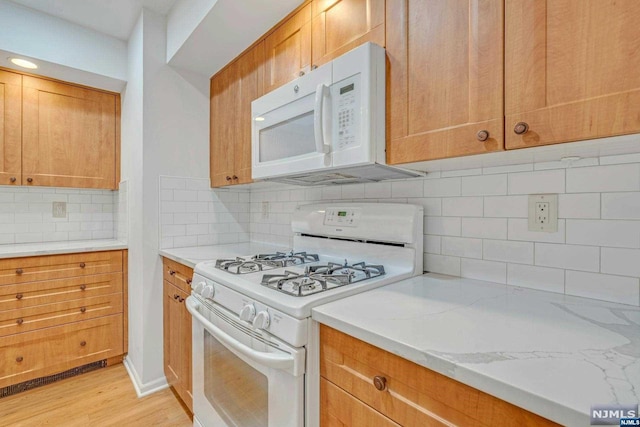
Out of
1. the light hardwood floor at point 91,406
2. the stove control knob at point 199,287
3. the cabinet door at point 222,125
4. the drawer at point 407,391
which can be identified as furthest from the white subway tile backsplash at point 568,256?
the light hardwood floor at point 91,406

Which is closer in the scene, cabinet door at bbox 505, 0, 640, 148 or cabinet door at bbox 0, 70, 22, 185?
cabinet door at bbox 505, 0, 640, 148

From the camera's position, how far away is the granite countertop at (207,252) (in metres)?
1.72

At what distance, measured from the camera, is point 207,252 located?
6.42ft

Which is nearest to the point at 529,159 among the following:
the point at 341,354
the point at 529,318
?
the point at 529,318

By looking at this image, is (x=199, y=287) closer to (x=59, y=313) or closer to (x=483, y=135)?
(x=483, y=135)

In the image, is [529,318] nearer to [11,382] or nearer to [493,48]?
[493,48]

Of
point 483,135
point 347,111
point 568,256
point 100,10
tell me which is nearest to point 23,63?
point 100,10

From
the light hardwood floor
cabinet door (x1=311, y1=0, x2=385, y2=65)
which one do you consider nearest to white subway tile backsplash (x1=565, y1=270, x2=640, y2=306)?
cabinet door (x1=311, y1=0, x2=385, y2=65)

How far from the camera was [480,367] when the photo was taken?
22.1 inches

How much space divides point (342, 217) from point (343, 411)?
2.92 feet

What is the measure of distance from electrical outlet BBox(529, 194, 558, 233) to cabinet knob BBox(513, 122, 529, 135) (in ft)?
1.25

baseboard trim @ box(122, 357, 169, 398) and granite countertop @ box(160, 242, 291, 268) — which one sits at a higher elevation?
granite countertop @ box(160, 242, 291, 268)

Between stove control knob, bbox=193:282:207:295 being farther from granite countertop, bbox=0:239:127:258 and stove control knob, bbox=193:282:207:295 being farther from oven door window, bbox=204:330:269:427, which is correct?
granite countertop, bbox=0:239:127:258

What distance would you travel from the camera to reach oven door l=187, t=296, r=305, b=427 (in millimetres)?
890
